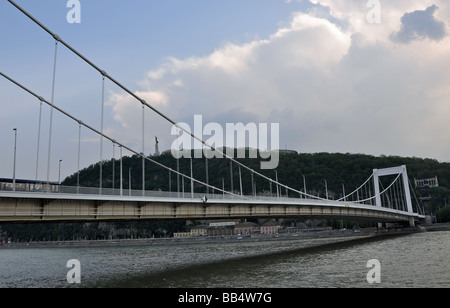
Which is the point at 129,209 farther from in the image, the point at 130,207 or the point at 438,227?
the point at 438,227

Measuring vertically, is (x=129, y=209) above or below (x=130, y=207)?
below

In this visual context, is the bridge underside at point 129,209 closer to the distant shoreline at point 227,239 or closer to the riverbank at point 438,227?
the distant shoreline at point 227,239

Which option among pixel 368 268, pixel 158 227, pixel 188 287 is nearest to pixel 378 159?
pixel 158 227

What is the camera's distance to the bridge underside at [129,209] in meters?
22.5

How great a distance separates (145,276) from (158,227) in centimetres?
11845

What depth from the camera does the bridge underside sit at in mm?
22484

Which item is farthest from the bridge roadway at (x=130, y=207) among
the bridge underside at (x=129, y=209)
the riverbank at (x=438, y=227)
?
the riverbank at (x=438, y=227)

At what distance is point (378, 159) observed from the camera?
130m

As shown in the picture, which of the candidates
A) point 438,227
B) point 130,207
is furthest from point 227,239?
point 130,207

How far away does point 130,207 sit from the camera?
29031 mm

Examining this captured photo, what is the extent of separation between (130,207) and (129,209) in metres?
0.17

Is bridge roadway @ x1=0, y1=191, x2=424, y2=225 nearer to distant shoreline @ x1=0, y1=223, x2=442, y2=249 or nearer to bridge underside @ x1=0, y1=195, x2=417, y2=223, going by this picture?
bridge underside @ x1=0, y1=195, x2=417, y2=223

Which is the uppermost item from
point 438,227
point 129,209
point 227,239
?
point 129,209

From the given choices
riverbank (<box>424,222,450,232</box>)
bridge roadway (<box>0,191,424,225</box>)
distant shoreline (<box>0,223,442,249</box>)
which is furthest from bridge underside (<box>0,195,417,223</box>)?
riverbank (<box>424,222,450,232</box>)
